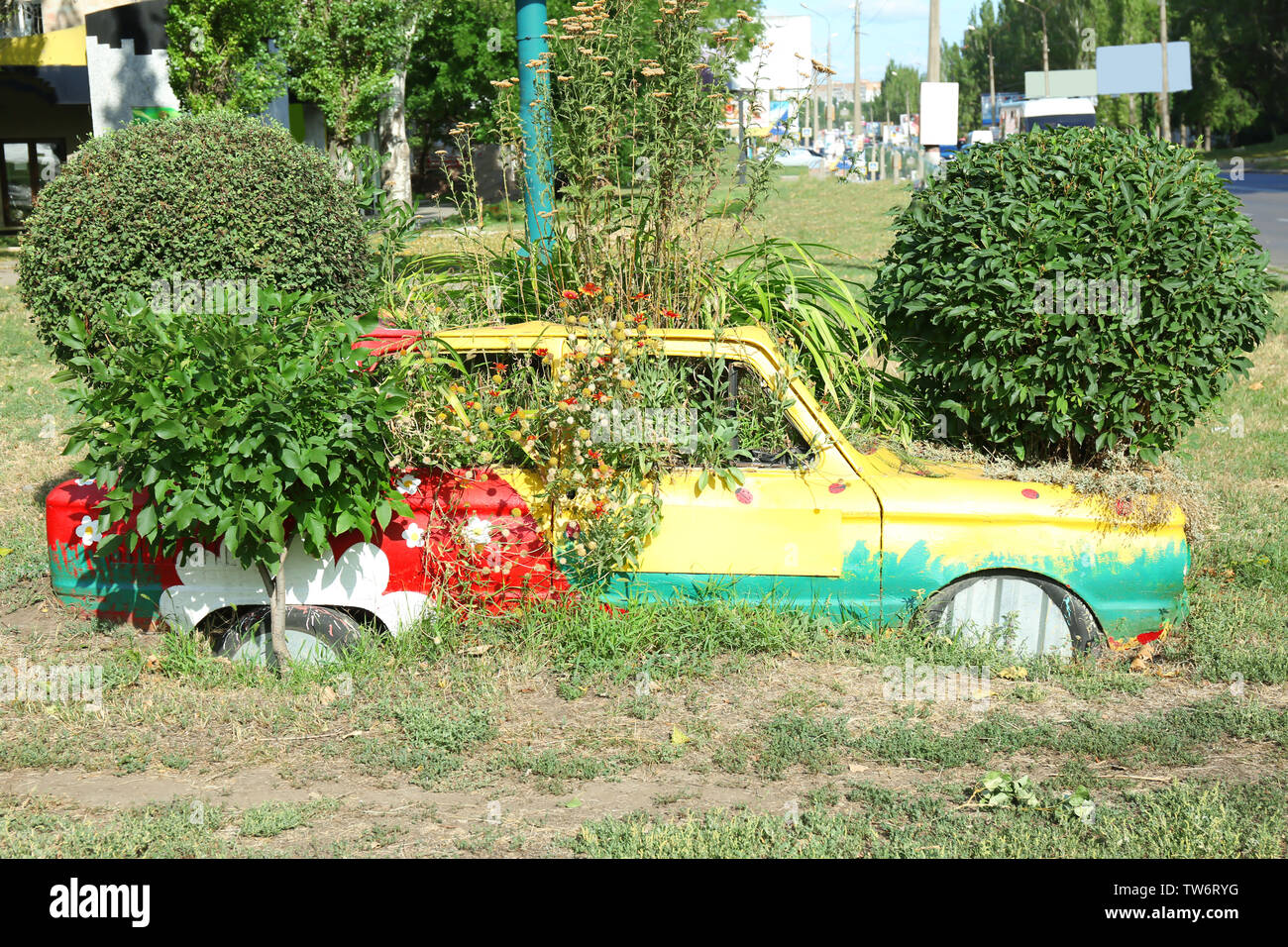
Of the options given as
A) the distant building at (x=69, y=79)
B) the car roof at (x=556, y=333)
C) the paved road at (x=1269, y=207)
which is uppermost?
the distant building at (x=69, y=79)

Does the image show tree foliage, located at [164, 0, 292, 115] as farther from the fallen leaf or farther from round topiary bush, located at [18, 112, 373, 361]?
the fallen leaf

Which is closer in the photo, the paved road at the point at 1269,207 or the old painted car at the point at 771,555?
the old painted car at the point at 771,555

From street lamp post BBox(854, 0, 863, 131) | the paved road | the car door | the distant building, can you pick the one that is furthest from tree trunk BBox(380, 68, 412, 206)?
street lamp post BBox(854, 0, 863, 131)

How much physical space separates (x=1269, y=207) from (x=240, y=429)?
29.9m

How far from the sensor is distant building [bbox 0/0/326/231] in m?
20.1

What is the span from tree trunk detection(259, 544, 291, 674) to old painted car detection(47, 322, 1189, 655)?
0.09m

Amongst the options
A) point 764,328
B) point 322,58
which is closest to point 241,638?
point 764,328

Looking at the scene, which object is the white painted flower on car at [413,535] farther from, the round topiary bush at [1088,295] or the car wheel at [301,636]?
the round topiary bush at [1088,295]

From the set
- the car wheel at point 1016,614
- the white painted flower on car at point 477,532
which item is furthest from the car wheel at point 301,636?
the car wheel at point 1016,614

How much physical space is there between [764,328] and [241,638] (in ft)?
9.54

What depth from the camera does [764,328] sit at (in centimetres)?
601

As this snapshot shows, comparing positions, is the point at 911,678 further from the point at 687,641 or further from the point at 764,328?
the point at 764,328

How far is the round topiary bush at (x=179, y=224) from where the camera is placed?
6.09 meters

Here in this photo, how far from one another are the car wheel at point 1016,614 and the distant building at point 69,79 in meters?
14.0
